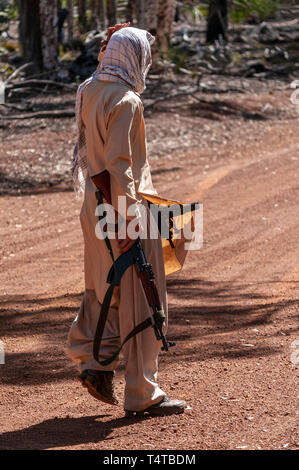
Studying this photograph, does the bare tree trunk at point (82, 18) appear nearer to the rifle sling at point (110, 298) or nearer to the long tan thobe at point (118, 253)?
the long tan thobe at point (118, 253)

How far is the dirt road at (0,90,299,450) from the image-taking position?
13.5 feet

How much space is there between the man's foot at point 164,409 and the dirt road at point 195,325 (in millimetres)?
48

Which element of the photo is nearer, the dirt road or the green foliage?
the dirt road

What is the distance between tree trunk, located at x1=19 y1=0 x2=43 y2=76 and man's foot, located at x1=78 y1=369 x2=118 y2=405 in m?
12.0

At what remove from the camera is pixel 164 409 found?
4246mm

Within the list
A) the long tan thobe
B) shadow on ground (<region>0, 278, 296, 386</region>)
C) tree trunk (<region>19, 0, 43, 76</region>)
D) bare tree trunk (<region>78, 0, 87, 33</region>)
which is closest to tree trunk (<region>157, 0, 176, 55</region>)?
tree trunk (<region>19, 0, 43, 76</region>)

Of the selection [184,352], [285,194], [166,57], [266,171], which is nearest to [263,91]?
[166,57]

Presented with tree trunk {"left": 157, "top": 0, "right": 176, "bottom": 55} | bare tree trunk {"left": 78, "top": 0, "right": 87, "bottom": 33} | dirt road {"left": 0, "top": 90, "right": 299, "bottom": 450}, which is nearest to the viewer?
dirt road {"left": 0, "top": 90, "right": 299, "bottom": 450}

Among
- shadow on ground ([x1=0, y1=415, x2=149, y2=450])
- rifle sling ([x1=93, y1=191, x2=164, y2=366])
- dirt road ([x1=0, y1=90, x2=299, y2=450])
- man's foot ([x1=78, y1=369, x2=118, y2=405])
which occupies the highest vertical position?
rifle sling ([x1=93, y1=191, x2=164, y2=366])

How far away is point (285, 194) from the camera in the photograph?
33.2ft

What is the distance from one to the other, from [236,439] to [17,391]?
4.90 feet

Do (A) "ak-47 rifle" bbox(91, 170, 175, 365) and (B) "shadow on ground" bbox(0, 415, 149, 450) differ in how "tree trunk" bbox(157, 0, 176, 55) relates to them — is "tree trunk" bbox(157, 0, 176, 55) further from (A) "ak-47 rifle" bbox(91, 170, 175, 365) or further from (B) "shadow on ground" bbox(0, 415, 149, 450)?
(B) "shadow on ground" bbox(0, 415, 149, 450)

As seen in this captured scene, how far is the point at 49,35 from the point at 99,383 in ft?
40.3
